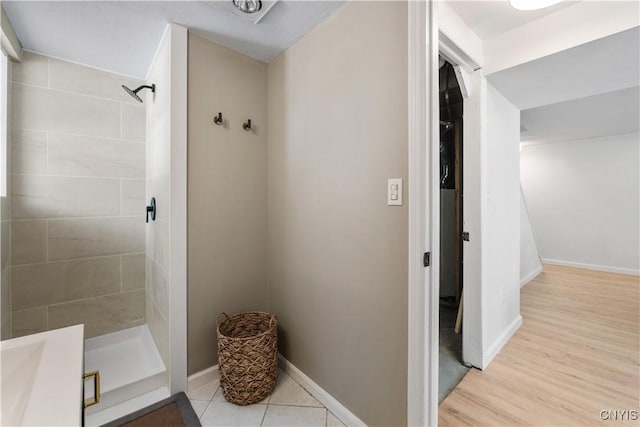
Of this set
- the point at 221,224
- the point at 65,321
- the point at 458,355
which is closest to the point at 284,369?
the point at 221,224

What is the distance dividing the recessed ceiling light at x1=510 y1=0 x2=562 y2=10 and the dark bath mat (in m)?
2.68

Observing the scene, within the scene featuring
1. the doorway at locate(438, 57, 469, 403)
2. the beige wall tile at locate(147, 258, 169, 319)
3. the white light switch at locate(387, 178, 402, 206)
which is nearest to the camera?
the white light switch at locate(387, 178, 402, 206)

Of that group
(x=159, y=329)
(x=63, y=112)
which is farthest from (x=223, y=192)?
(x=63, y=112)

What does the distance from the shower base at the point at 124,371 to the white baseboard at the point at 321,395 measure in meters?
0.70

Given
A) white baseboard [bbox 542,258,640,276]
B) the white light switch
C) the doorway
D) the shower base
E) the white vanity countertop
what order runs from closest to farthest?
the white vanity countertop < the white light switch < the shower base < the doorway < white baseboard [bbox 542,258,640,276]

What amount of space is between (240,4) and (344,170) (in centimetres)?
96

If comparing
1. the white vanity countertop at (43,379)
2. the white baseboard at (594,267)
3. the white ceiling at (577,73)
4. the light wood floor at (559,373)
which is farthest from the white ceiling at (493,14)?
the white baseboard at (594,267)

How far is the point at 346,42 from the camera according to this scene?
Result: 4.39 ft

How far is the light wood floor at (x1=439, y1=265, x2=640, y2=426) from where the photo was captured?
1443mm

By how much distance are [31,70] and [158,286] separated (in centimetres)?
157

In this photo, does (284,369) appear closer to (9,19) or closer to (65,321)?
(65,321)

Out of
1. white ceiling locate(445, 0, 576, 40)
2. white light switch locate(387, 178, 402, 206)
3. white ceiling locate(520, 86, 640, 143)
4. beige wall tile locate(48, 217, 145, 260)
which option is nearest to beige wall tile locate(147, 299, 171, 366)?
beige wall tile locate(48, 217, 145, 260)

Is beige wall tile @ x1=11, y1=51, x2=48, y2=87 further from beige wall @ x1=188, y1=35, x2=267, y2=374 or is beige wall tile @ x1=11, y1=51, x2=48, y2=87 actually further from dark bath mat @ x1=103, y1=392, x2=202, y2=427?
dark bath mat @ x1=103, y1=392, x2=202, y2=427

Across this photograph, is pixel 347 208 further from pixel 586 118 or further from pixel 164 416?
pixel 586 118
